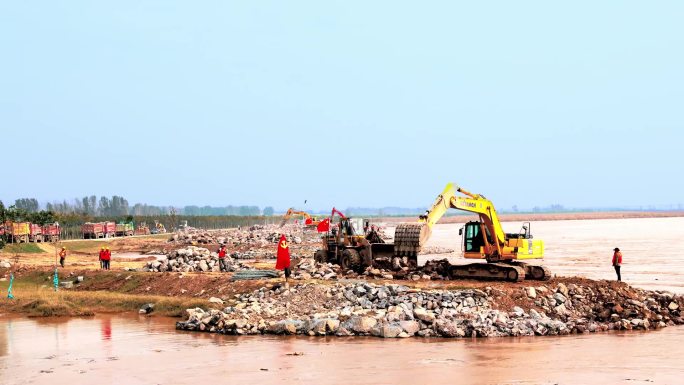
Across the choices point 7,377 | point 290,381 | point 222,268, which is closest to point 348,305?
point 290,381

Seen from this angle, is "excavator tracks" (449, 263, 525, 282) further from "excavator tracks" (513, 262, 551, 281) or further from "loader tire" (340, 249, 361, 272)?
"loader tire" (340, 249, 361, 272)

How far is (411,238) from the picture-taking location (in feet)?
103

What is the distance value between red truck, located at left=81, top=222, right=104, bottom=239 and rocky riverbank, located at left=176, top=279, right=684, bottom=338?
60.1 meters

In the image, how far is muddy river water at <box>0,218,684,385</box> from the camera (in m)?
17.7

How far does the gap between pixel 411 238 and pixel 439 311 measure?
307 inches

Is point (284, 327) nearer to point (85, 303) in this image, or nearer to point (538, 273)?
point (538, 273)

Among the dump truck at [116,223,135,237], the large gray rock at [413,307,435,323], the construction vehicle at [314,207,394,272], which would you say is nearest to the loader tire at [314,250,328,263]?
the construction vehicle at [314,207,394,272]

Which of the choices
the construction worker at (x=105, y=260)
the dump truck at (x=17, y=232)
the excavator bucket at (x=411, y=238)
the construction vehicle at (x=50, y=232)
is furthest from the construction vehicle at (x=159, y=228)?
the excavator bucket at (x=411, y=238)

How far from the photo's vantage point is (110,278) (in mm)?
35625

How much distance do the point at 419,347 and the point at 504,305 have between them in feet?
16.3

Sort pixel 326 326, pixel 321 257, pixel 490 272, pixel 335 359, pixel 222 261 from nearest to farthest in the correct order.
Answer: pixel 335 359 → pixel 326 326 → pixel 490 272 → pixel 321 257 → pixel 222 261

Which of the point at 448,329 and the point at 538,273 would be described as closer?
the point at 448,329

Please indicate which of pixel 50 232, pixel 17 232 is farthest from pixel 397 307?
pixel 50 232

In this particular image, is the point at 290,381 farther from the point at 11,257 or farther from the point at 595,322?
the point at 11,257
